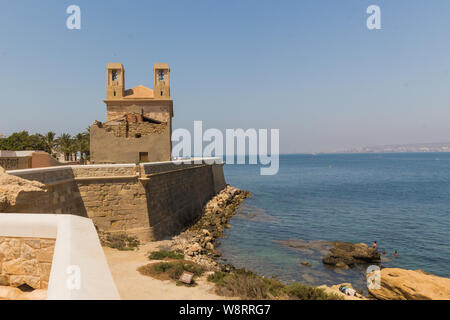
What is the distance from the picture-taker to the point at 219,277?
8.35 m

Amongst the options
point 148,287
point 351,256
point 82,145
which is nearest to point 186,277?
point 148,287

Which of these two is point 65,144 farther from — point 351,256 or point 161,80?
point 351,256

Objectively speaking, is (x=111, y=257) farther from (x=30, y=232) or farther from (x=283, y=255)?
(x=283, y=255)

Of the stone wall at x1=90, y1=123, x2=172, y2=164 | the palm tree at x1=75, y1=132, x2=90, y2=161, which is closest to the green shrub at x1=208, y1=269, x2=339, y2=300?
the stone wall at x1=90, y1=123, x2=172, y2=164

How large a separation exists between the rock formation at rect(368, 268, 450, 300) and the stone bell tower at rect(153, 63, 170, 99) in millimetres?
22652

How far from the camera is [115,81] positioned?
26.9 m

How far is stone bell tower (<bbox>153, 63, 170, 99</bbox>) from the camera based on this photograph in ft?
89.0

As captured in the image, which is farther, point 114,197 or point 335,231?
point 335,231

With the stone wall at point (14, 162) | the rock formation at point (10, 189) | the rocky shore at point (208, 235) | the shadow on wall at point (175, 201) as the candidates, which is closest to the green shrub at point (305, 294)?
the rocky shore at point (208, 235)

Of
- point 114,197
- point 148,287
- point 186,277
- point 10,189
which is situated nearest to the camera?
point 148,287

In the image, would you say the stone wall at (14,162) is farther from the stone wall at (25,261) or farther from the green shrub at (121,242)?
the stone wall at (25,261)

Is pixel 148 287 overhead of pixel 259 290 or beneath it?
beneath

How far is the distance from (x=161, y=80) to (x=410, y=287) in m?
24.5

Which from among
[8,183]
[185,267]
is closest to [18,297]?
[185,267]
